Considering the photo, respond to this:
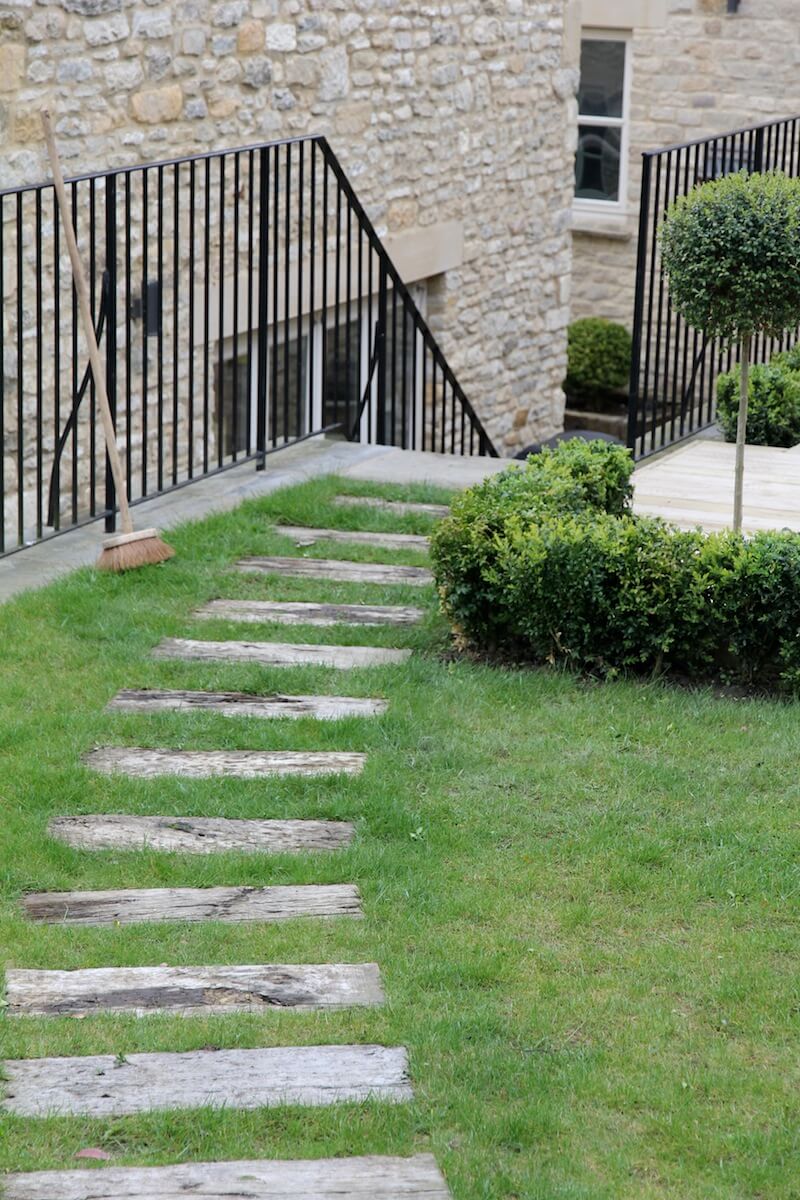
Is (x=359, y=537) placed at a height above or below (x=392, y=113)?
below

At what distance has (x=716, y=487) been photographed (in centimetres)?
822

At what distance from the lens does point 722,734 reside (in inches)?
208

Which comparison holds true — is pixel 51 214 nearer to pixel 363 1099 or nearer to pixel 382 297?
pixel 382 297

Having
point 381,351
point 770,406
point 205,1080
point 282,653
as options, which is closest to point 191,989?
point 205,1080

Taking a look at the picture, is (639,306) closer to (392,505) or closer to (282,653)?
(392,505)

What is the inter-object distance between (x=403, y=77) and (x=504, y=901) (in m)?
8.00

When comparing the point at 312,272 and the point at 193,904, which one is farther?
the point at 312,272

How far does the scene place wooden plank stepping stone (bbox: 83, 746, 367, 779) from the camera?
196 inches

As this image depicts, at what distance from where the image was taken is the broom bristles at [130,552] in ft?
21.7

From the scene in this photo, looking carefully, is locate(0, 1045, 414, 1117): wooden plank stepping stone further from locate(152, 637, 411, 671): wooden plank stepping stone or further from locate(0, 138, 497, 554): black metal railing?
locate(0, 138, 497, 554): black metal railing

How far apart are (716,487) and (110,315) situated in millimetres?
3052

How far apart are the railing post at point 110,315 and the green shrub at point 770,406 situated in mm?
3552

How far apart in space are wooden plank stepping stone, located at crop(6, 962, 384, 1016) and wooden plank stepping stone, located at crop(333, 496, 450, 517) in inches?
152

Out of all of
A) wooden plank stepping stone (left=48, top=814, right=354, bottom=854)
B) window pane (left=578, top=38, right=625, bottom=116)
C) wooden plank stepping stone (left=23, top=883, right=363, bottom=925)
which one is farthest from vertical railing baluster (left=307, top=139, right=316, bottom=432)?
window pane (left=578, top=38, right=625, bottom=116)
